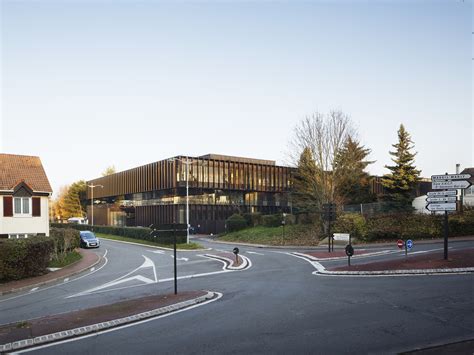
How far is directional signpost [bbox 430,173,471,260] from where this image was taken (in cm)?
1686

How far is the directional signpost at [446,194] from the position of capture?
16859 mm

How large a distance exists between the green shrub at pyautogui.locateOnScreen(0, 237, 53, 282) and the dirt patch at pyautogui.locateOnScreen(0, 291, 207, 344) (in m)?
10.6

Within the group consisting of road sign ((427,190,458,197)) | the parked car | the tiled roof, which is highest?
the tiled roof

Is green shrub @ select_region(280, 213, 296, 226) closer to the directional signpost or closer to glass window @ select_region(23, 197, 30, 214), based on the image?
glass window @ select_region(23, 197, 30, 214)

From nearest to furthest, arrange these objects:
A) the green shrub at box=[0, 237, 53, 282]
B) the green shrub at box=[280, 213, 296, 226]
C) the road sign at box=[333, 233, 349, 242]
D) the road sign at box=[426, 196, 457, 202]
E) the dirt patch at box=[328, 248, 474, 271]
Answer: the dirt patch at box=[328, 248, 474, 271], the road sign at box=[426, 196, 457, 202], the green shrub at box=[0, 237, 53, 282], the road sign at box=[333, 233, 349, 242], the green shrub at box=[280, 213, 296, 226]

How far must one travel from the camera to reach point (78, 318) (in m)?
10.5

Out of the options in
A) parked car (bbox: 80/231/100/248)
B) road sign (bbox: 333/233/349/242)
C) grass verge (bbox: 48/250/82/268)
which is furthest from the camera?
parked car (bbox: 80/231/100/248)

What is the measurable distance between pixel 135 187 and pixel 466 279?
66212 mm

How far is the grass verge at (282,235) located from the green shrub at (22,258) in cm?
2258

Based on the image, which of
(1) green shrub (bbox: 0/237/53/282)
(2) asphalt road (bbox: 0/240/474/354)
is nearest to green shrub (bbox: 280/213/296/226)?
(2) asphalt road (bbox: 0/240/474/354)

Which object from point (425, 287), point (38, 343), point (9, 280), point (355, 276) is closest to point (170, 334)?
point (38, 343)

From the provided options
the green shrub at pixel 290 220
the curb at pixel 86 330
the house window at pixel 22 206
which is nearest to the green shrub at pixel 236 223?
the green shrub at pixel 290 220

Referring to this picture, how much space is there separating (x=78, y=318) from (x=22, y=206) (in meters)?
22.3

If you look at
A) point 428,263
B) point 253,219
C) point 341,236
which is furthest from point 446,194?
point 253,219
